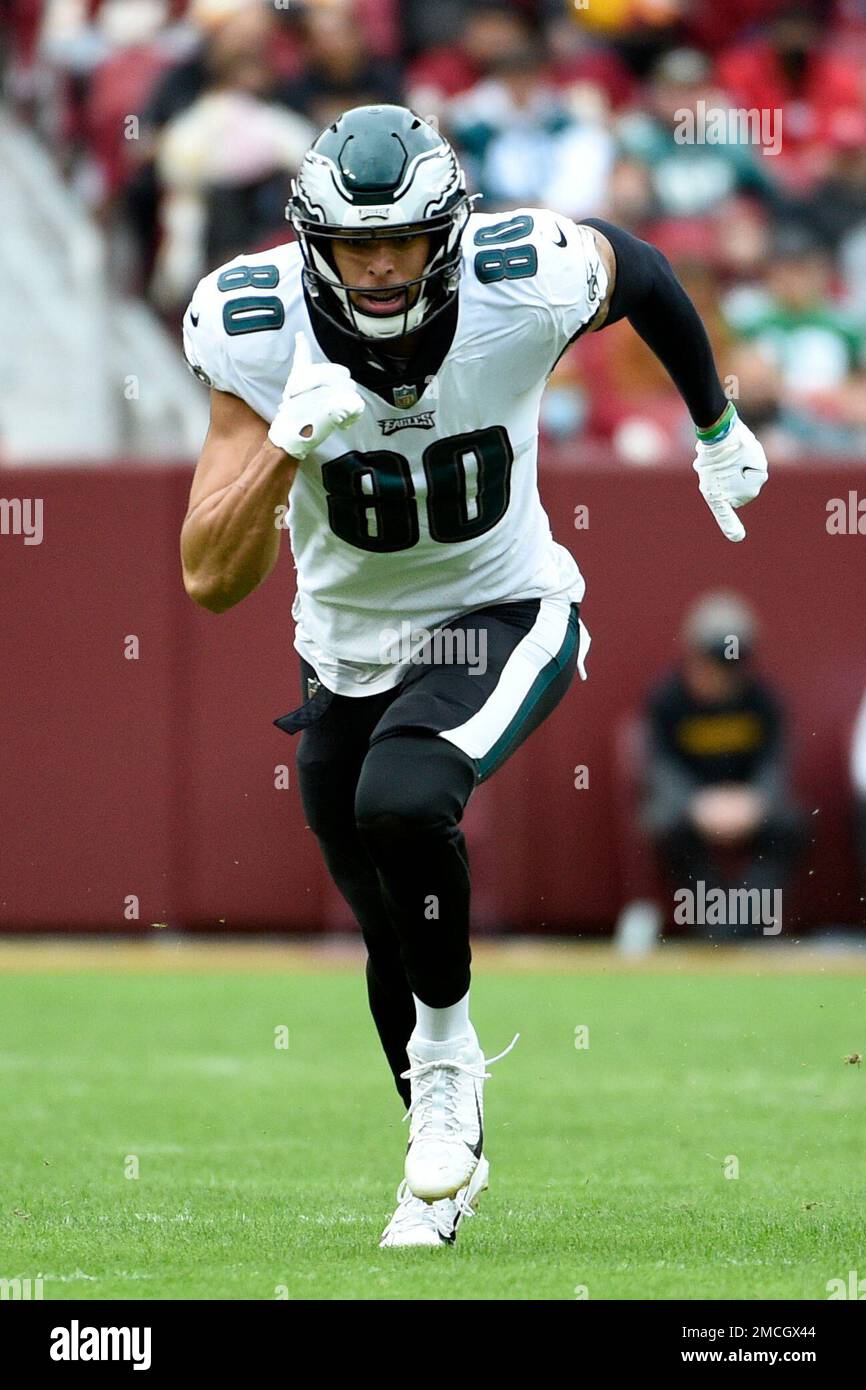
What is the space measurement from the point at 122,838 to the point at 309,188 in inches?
234

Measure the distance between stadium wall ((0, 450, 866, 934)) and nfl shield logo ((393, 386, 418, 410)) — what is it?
219 inches

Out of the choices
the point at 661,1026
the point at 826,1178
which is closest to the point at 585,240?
the point at 826,1178

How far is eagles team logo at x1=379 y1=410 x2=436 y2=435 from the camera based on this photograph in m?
4.20

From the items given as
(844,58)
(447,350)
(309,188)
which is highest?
(844,58)

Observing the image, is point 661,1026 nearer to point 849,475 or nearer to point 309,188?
point 849,475

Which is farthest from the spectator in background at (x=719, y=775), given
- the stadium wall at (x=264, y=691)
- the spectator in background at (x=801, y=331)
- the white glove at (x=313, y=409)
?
the white glove at (x=313, y=409)

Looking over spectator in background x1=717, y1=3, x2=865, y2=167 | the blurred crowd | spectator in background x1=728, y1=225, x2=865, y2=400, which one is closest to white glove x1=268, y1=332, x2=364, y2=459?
the blurred crowd

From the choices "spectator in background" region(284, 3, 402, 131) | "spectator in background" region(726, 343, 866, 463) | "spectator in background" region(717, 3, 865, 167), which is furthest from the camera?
"spectator in background" region(717, 3, 865, 167)

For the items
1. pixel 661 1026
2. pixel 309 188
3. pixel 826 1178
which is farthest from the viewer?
pixel 661 1026

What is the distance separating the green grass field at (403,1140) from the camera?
393 cm

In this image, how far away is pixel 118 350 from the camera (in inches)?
458

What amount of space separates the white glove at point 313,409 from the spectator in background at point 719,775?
5763 mm

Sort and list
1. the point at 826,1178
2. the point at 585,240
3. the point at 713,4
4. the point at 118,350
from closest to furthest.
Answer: the point at 585,240, the point at 826,1178, the point at 118,350, the point at 713,4

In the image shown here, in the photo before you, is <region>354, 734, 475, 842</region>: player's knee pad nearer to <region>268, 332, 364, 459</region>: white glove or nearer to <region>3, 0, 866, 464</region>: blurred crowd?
<region>268, 332, 364, 459</region>: white glove
